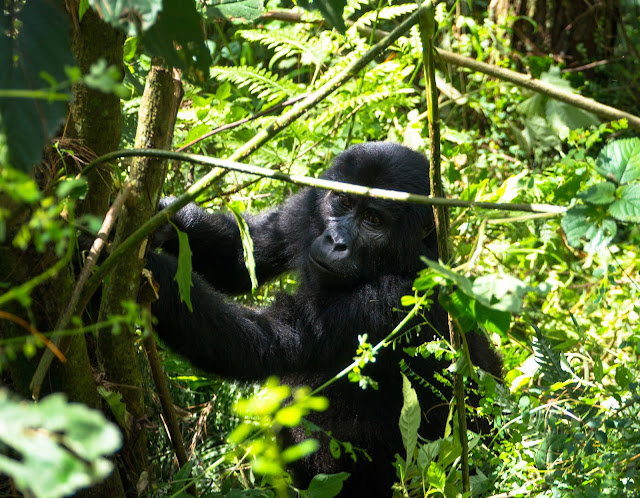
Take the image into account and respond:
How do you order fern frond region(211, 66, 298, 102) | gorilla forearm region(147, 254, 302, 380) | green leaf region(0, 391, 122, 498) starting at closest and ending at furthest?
green leaf region(0, 391, 122, 498) → gorilla forearm region(147, 254, 302, 380) → fern frond region(211, 66, 298, 102)

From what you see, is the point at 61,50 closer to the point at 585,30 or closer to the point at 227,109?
the point at 227,109

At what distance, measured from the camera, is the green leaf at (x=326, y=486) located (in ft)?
6.47

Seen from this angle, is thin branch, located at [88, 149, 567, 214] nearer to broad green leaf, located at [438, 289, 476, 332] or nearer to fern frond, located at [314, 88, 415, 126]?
broad green leaf, located at [438, 289, 476, 332]

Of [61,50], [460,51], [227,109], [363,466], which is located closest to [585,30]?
[460,51]

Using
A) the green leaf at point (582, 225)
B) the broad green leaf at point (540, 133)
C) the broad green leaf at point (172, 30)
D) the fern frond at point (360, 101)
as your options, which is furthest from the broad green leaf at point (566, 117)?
the broad green leaf at point (172, 30)

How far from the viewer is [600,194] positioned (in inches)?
53.4

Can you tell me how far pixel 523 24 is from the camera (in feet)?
21.1

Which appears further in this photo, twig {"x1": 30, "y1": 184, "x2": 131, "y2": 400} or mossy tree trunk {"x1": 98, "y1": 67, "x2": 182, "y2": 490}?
mossy tree trunk {"x1": 98, "y1": 67, "x2": 182, "y2": 490}

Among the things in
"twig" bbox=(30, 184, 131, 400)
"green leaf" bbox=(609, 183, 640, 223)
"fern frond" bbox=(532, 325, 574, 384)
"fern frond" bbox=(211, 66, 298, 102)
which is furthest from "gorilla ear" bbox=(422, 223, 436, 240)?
"green leaf" bbox=(609, 183, 640, 223)

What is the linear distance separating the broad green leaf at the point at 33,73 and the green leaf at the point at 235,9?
0.68 meters

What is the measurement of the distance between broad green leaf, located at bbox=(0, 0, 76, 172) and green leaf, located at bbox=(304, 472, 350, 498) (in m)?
1.24

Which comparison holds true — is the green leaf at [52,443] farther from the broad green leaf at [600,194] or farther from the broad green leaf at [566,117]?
the broad green leaf at [566,117]

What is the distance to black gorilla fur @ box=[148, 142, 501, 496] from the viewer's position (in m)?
2.71

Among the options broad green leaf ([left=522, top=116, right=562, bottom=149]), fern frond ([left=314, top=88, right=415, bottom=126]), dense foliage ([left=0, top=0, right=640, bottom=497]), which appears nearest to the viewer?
dense foliage ([left=0, top=0, right=640, bottom=497])
